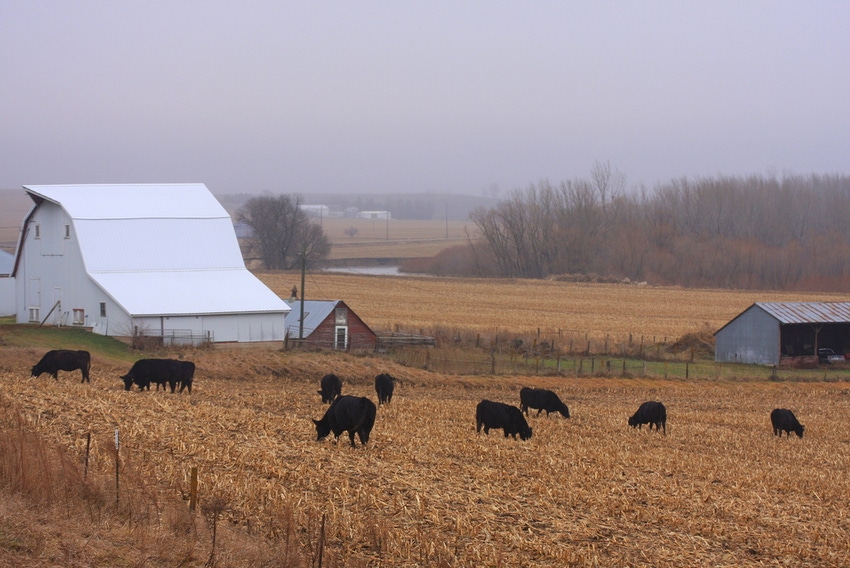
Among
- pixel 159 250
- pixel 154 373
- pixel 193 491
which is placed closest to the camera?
pixel 193 491

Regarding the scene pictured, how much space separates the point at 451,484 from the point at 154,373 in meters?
12.5

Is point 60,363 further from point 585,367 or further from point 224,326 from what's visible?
point 585,367

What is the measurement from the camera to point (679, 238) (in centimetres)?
10525

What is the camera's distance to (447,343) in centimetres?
4288

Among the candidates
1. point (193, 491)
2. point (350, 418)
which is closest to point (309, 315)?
point (350, 418)

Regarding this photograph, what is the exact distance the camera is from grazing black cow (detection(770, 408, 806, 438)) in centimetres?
2353

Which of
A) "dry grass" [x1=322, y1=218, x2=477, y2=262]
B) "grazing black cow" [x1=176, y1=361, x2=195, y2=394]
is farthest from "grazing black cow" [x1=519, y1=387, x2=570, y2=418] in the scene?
"dry grass" [x1=322, y1=218, x2=477, y2=262]

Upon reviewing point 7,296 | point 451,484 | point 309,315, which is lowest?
point 451,484

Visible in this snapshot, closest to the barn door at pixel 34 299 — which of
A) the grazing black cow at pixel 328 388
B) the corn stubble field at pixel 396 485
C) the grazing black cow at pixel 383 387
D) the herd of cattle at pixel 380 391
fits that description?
the corn stubble field at pixel 396 485

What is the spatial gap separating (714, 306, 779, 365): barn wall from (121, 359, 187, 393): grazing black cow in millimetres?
28431

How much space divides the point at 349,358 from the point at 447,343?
826 centimetres

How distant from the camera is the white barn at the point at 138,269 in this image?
38.3 metres

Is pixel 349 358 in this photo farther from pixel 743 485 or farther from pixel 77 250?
pixel 743 485

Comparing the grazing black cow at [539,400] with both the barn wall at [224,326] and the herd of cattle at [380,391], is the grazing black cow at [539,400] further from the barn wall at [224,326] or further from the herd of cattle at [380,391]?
the barn wall at [224,326]
